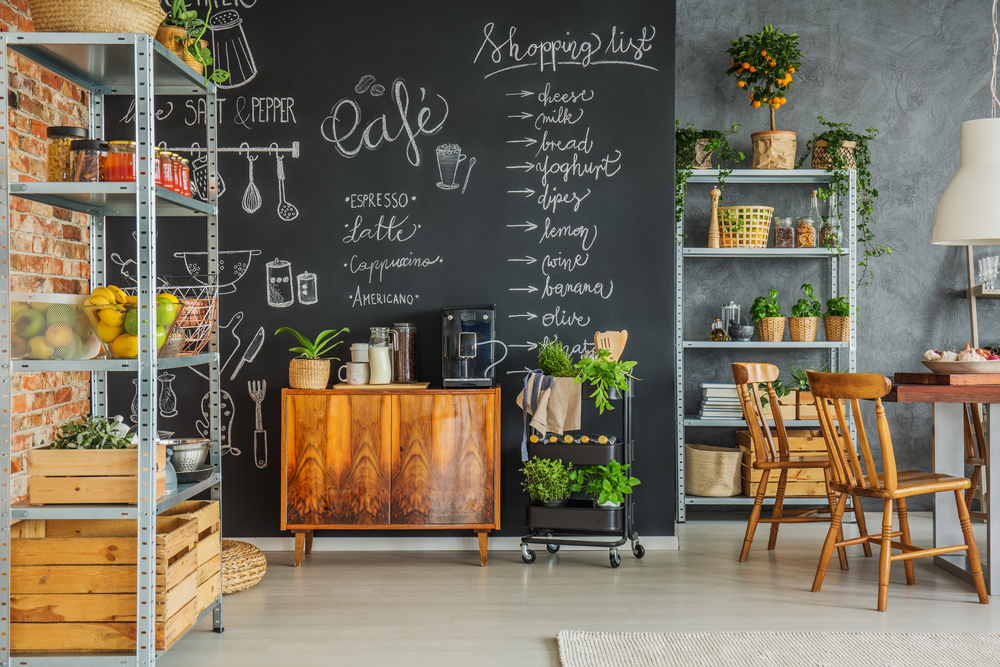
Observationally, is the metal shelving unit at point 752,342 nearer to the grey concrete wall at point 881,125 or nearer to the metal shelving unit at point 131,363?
the grey concrete wall at point 881,125

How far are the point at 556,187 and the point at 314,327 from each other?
1432 millimetres

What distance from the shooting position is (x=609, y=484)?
11.1 feet

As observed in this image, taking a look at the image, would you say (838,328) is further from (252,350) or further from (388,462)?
(252,350)

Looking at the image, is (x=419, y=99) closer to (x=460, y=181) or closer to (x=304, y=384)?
(x=460, y=181)

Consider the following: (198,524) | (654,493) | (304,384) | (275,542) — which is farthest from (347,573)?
(654,493)

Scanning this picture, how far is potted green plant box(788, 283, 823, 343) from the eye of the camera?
4.22 meters

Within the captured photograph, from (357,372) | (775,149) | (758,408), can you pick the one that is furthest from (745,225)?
(357,372)

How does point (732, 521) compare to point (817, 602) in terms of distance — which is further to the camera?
point (732, 521)

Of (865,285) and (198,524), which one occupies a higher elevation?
(865,285)

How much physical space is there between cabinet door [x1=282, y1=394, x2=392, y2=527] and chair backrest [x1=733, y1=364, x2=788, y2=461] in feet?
5.54

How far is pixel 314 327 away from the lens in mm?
3764

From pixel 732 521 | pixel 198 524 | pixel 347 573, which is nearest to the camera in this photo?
pixel 198 524

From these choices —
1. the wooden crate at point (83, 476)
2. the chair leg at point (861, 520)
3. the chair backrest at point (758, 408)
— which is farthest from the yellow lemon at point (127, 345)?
the chair leg at point (861, 520)

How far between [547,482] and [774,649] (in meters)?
1.25
